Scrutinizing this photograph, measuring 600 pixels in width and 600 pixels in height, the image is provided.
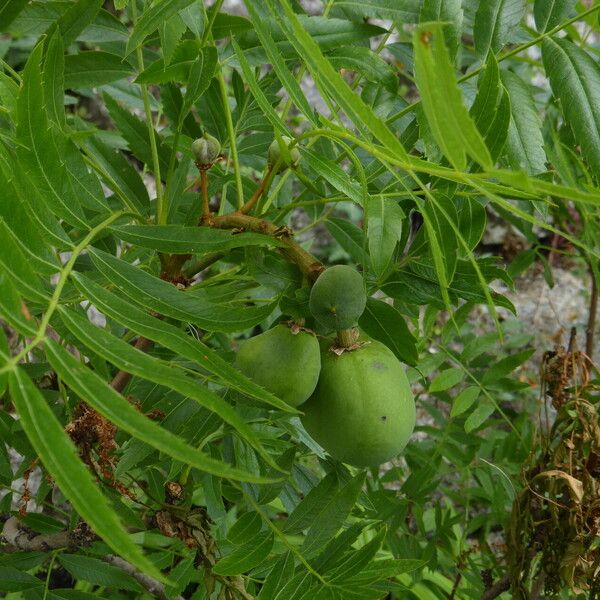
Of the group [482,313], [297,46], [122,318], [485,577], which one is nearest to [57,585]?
[485,577]

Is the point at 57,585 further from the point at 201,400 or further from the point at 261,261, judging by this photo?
the point at 201,400

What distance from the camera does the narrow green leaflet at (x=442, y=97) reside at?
455 millimetres

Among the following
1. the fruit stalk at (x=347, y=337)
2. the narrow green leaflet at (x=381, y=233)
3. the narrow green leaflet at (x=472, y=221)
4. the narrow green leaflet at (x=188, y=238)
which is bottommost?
the fruit stalk at (x=347, y=337)

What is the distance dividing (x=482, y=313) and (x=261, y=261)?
2.58 m

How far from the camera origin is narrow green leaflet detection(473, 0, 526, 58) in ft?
3.21

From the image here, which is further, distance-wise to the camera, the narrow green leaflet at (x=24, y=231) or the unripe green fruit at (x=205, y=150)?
the unripe green fruit at (x=205, y=150)

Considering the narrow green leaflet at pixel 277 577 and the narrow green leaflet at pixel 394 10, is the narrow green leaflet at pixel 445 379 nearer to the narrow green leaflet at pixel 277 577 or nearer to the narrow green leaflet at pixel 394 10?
the narrow green leaflet at pixel 277 577

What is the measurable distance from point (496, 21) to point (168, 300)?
2.02 ft

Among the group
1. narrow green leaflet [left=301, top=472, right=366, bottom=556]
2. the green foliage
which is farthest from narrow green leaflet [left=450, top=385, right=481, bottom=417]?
narrow green leaflet [left=301, top=472, right=366, bottom=556]

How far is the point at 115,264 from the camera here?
2.44 feet

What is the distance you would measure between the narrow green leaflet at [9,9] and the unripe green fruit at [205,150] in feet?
1.00

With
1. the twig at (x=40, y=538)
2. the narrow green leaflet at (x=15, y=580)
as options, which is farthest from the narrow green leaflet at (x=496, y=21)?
the narrow green leaflet at (x=15, y=580)

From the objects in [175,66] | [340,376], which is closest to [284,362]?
[340,376]

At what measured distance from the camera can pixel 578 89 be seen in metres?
0.93
